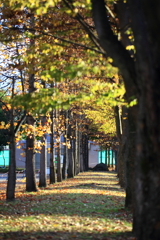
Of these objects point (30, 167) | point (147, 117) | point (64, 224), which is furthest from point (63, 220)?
point (30, 167)

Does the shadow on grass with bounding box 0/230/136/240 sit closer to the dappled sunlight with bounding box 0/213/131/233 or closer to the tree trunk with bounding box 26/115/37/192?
the dappled sunlight with bounding box 0/213/131/233

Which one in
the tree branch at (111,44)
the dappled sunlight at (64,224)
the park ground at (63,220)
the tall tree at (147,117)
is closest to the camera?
the tall tree at (147,117)

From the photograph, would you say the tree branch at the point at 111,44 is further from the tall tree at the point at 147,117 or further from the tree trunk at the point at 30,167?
the tree trunk at the point at 30,167

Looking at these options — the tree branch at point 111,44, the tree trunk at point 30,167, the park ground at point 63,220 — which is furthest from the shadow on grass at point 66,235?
the tree trunk at point 30,167

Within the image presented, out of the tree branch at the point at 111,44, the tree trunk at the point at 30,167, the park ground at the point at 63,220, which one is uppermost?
the tree branch at the point at 111,44

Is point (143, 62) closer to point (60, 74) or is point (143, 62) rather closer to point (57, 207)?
point (60, 74)

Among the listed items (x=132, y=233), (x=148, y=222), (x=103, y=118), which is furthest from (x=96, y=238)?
(x=103, y=118)

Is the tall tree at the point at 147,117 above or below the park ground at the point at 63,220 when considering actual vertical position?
above

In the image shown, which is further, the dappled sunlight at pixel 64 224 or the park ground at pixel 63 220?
the dappled sunlight at pixel 64 224

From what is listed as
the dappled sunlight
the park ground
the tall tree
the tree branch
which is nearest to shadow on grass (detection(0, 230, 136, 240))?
the park ground

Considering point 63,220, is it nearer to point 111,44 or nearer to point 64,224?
point 64,224

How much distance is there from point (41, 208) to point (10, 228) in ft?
12.6

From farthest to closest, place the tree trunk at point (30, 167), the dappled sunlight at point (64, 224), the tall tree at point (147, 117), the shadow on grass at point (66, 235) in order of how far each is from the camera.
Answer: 1. the tree trunk at point (30, 167)
2. the dappled sunlight at point (64, 224)
3. the shadow on grass at point (66, 235)
4. the tall tree at point (147, 117)

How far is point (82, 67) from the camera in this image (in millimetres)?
6469
